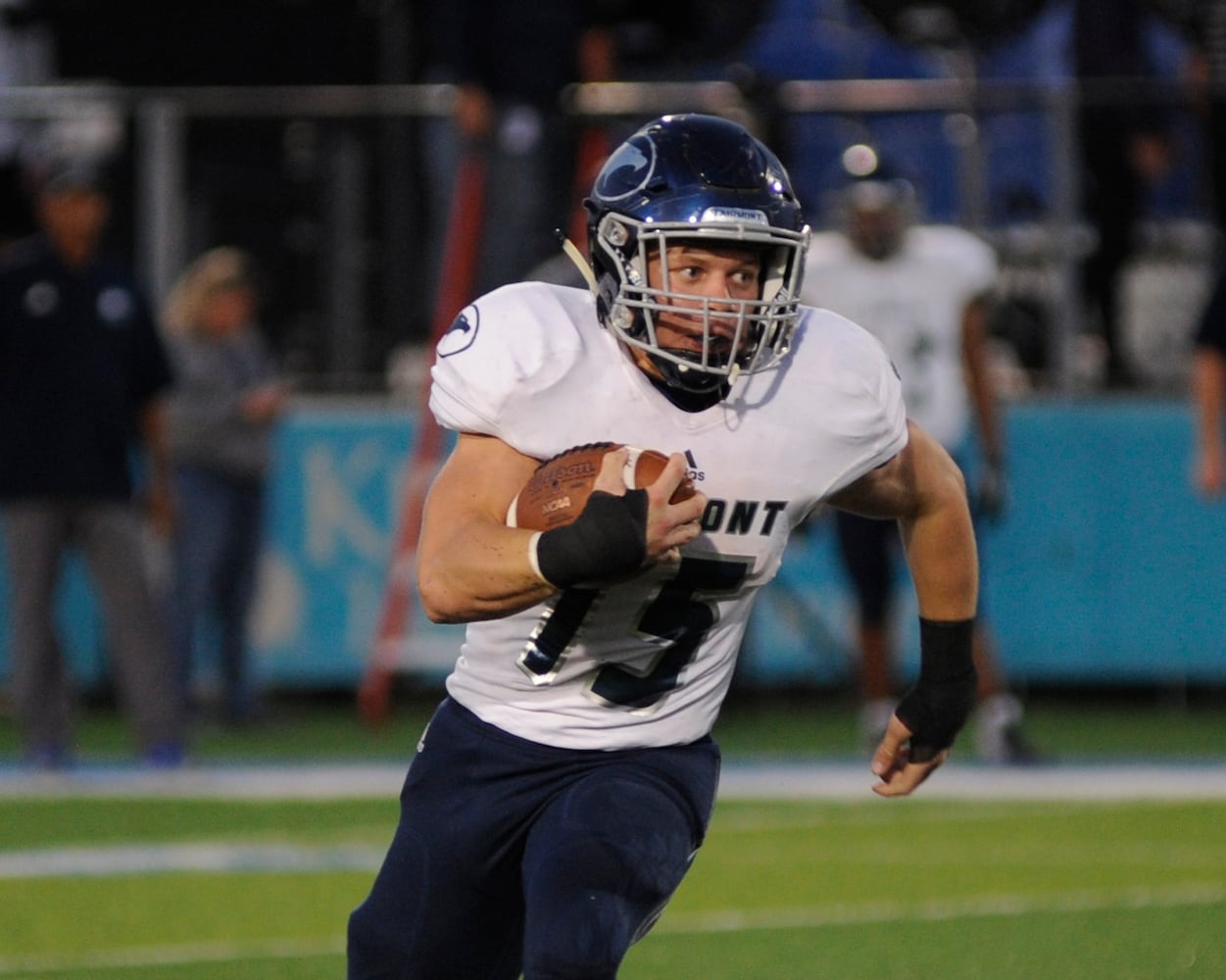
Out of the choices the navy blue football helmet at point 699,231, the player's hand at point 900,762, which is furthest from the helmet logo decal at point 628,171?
the player's hand at point 900,762

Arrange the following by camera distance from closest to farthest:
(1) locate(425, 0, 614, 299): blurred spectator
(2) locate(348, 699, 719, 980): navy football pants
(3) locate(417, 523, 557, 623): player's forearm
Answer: (3) locate(417, 523, 557, 623): player's forearm → (2) locate(348, 699, 719, 980): navy football pants → (1) locate(425, 0, 614, 299): blurred spectator

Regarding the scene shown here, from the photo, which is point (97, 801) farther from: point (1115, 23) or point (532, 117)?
point (1115, 23)

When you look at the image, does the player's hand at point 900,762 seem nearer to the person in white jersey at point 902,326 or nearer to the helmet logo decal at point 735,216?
the helmet logo decal at point 735,216

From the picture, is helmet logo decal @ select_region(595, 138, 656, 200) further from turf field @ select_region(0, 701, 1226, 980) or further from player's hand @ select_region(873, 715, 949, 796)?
turf field @ select_region(0, 701, 1226, 980)

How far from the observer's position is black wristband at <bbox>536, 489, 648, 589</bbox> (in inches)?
129

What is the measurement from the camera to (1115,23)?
34.8 ft

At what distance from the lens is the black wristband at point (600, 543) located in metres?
3.27

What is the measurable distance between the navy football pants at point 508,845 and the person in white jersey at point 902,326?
502 cm

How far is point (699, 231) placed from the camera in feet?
11.9

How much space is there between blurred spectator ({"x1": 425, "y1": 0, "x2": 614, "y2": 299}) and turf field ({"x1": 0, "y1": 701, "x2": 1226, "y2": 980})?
6.97 feet

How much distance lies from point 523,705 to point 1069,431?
6818mm

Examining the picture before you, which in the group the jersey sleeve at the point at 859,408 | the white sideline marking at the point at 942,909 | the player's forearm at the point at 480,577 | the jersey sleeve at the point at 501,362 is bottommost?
the white sideline marking at the point at 942,909

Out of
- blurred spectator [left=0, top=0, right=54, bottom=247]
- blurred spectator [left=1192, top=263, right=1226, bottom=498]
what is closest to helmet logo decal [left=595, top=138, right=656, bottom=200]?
blurred spectator [left=1192, top=263, right=1226, bottom=498]

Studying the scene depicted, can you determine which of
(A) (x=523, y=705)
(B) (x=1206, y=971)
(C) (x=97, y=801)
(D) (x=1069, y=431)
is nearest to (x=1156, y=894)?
(B) (x=1206, y=971)
